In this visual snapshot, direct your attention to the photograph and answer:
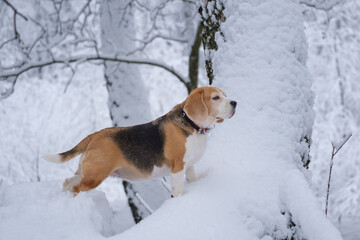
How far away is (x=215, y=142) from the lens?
8.18 ft

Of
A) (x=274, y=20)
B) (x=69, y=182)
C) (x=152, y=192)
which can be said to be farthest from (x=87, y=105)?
(x=274, y=20)

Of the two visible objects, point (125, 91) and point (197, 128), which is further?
point (125, 91)

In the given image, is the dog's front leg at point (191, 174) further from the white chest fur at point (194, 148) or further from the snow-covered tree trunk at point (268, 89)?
the snow-covered tree trunk at point (268, 89)

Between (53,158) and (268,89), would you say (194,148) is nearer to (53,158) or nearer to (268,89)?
(268,89)

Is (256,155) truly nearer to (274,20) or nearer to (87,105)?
(274,20)

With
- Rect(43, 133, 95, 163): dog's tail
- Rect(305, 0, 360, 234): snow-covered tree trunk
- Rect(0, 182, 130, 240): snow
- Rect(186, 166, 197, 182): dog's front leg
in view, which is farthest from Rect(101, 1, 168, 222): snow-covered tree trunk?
Rect(305, 0, 360, 234): snow-covered tree trunk

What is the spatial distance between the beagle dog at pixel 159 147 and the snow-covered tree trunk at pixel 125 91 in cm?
267

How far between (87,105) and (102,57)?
15.9ft

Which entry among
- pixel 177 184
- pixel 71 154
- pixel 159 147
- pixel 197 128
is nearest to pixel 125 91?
pixel 71 154

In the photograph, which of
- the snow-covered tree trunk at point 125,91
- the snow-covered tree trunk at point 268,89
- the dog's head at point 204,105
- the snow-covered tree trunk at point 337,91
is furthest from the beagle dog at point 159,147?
the snow-covered tree trunk at point 337,91

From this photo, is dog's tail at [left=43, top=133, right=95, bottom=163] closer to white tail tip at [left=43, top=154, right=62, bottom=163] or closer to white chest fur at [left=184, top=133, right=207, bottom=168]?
white tail tip at [left=43, top=154, right=62, bottom=163]

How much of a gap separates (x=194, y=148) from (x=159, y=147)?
282mm

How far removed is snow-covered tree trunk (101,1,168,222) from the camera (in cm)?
534

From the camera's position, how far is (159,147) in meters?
2.59
